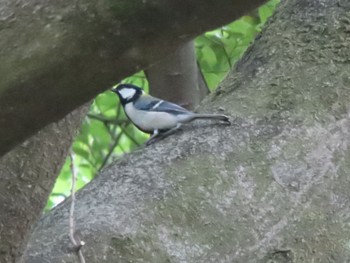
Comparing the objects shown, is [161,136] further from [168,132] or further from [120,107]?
[120,107]

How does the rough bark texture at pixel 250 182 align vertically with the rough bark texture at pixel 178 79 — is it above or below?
above

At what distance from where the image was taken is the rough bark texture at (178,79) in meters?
2.46

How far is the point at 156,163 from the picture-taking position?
157cm

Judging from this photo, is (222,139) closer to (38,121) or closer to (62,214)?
(62,214)

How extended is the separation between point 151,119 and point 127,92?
58cm

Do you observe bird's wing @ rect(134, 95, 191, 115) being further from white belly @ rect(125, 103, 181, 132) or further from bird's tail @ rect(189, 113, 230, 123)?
bird's tail @ rect(189, 113, 230, 123)

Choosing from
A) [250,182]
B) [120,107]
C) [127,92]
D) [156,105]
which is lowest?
[120,107]

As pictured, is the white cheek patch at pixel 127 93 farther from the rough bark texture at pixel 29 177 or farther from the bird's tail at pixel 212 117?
the rough bark texture at pixel 29 177

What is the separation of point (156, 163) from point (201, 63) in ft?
4.39

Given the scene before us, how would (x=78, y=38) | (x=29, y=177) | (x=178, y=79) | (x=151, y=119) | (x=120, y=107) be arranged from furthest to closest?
(x=120, y=107)
(x=178, y=79)
(x=151, y=119)
(x=29, y=177)
(x=78, y=38)

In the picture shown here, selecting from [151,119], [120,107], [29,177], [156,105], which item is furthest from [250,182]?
[120,107]

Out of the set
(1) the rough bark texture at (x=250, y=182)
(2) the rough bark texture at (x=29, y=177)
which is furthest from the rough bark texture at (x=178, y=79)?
(2) the rough bark texture at (x=29, y=177)

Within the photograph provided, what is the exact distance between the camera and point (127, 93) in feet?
8.63

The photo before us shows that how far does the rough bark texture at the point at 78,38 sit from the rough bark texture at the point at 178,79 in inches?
63.1
